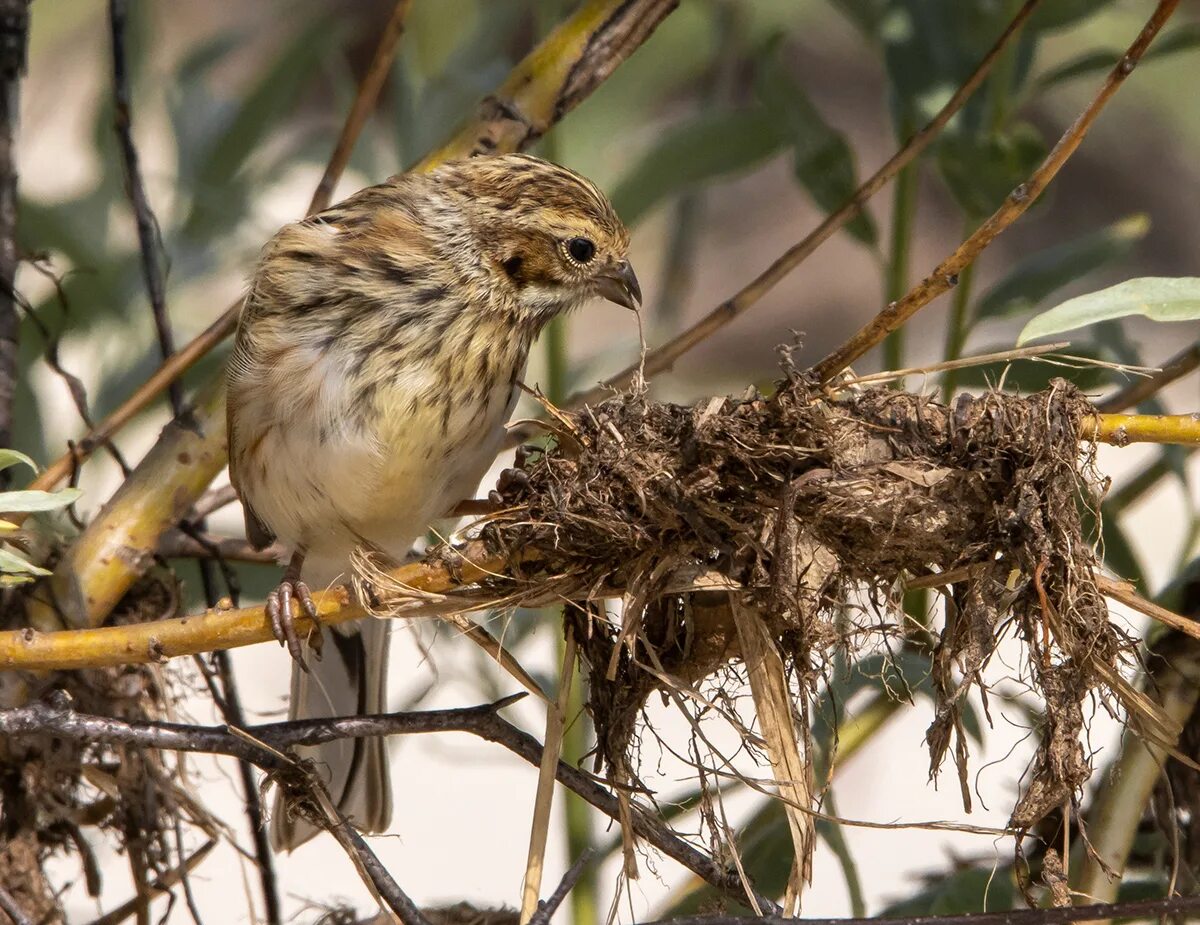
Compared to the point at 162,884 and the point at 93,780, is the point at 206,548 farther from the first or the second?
the point at 162,884

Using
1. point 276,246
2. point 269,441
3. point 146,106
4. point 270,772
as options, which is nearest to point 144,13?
point 146,106

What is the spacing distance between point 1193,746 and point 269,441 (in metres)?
1.50

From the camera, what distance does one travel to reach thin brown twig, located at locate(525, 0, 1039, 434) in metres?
2.25

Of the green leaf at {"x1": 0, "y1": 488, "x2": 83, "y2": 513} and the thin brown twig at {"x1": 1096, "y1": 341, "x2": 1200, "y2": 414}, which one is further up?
the thin brown twig at {"x1": 1096, "y1": 341, "x2": 1200, "y2": 414}

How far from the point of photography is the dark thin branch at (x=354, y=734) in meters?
1.96

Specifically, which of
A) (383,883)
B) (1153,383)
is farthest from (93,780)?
(1153,383)

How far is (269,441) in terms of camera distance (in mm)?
2621

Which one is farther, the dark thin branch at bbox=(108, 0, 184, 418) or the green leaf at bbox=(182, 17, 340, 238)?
the green leaf at bbox=(182, 17, 340, 238)

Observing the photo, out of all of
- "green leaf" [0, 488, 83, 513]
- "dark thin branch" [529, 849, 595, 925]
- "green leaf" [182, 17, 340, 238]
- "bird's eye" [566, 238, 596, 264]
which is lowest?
"dark thin branch" [529, 849, 595, 925]

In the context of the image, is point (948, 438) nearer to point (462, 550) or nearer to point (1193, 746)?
point (462, 550)

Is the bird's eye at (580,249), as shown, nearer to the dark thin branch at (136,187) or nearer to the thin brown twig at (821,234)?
the thin brown twig at (821,234)

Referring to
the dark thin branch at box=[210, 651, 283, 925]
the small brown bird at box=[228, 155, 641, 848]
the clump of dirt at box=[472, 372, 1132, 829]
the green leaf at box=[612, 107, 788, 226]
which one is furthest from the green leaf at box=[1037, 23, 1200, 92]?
the dark thin branch at box=[210, 651, 283, 925]

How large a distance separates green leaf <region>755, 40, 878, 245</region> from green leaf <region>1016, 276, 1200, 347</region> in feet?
3.91

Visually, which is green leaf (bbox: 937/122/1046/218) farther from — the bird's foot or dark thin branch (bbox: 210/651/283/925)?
dark thin branch (bbox: 210/651/283/925)
